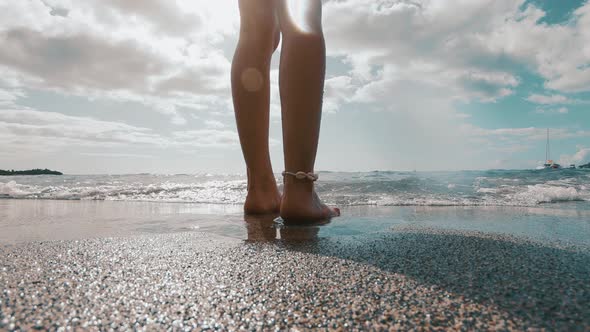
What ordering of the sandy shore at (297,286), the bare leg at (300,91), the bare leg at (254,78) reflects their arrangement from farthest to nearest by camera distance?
the bare leg at (254,78) → the bare leg at (300,91) → the sandy shore at (297,286)

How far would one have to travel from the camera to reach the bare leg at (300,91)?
1.74 meters

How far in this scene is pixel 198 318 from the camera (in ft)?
2.09

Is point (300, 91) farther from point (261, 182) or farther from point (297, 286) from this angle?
point (297, 286)

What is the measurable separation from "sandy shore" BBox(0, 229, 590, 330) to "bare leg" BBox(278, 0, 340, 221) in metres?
0.56

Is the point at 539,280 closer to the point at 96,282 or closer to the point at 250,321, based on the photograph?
the point at 250,321

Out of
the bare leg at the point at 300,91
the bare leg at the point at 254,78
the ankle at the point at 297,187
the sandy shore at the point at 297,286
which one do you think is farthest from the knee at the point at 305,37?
the sandy shore at the point at 297,286

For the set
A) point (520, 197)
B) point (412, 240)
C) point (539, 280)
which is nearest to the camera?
point (539, 280)

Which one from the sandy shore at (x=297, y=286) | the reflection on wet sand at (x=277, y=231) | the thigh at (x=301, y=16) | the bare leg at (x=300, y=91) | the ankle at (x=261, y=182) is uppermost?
the thigh at (x=301, y=16)

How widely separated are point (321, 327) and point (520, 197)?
4.23m

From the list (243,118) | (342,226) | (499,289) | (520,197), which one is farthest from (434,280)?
(520,197)

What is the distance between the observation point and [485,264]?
3.27 ft

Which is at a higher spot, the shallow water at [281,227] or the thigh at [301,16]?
the thigh at [301,16]

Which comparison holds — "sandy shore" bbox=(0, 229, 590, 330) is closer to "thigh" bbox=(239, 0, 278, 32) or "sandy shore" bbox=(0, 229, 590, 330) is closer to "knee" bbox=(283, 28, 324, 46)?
"knee" bbox=(283, 28, 324, 46)

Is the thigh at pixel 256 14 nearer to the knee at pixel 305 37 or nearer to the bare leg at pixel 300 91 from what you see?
the bare leg at pixel 300 91
